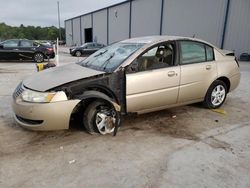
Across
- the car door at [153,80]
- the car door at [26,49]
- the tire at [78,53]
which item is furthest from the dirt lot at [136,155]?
the tire at [78,53]

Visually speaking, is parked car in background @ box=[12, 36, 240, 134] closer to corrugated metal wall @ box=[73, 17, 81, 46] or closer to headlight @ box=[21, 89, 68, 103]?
headlight @ box=[21, 89, 68, 103]

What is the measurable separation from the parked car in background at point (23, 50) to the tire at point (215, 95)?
11958 mm

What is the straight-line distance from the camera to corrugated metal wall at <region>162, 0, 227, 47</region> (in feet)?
55.9

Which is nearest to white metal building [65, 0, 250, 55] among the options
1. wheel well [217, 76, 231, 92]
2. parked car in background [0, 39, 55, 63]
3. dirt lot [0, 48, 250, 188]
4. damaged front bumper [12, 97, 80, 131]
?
parked car in background [0, 39, 55, 63]

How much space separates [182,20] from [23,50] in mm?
13288

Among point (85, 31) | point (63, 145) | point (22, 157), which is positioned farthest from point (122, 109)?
point (85, 31)

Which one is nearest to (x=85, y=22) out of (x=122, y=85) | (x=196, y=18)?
(x=196, y=18)

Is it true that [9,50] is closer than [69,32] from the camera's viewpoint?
Yes

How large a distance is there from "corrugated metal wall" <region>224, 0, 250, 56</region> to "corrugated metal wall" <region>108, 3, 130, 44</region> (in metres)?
13.3

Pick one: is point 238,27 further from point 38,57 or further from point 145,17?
point 38,57

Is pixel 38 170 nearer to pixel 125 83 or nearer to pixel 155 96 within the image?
pixel 125 83

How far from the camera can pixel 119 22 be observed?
94.7 feet

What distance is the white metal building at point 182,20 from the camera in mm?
15969

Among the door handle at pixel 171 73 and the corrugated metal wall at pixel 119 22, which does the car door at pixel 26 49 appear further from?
the corrugated metal wall at pixel 119 22
